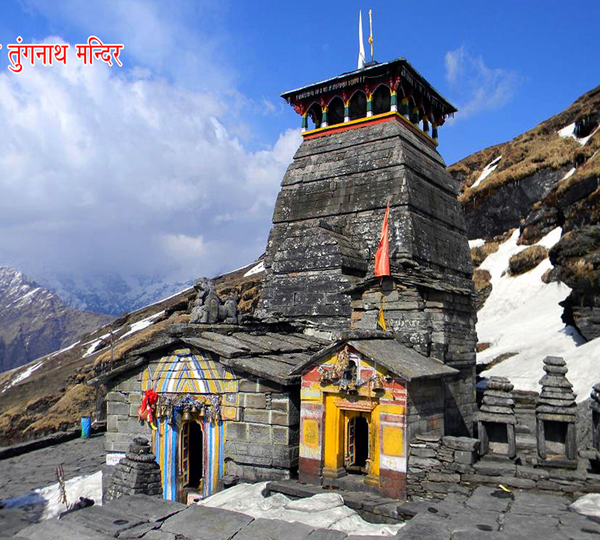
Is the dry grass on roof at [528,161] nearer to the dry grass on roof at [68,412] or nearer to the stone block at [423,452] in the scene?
the dry grass on roof at [68,412]

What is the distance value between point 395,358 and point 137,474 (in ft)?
26.0

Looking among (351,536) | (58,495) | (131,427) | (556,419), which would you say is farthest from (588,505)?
(58,495)

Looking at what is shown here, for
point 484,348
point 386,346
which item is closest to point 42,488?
point 386,346

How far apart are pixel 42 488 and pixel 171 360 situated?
6.04 m

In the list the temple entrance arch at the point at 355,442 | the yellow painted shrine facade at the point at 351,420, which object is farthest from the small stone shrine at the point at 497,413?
the temple entrance arch at the point at 355,442

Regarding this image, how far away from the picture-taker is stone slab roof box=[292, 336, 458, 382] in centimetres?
1301

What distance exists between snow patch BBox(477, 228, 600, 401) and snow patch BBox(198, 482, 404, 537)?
12.5 meters

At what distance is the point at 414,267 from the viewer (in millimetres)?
19297

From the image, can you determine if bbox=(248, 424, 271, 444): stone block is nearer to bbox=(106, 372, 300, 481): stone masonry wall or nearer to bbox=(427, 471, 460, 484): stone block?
bbox=(106, 372, 300, 481): stone masonry wall

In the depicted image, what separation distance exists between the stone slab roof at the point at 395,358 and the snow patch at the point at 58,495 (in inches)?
307

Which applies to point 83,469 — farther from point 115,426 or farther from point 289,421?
point 289,421

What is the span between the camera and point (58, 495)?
1694 centimetres

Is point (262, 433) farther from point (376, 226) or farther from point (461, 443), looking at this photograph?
point (376, 226)

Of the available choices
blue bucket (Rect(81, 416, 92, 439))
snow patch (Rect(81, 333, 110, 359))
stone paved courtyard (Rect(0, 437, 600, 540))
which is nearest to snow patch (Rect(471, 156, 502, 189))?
blue bucket (Rect(81, 416, 92, 439))
